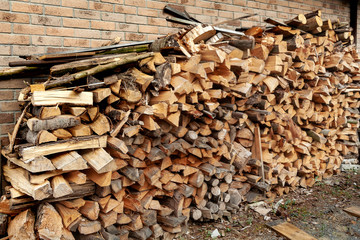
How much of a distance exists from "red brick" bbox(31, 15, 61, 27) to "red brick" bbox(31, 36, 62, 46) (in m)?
0.13

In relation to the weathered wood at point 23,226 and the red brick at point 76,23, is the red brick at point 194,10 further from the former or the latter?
the weathered wood at point 23,226

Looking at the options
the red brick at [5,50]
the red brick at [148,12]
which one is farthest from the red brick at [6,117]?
the red brick at [148,12]

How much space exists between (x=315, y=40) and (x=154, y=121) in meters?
2.96

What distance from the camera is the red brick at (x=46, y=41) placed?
2.79m

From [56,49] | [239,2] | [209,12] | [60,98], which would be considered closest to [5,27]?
[56,49]

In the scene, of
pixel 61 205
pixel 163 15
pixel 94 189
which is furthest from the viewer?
pixel 163 15

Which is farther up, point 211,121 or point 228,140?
point 211,121

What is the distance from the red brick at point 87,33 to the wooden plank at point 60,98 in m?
1.25

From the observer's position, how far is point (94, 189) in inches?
89.5

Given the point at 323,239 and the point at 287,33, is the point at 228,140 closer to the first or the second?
the point at 323,239

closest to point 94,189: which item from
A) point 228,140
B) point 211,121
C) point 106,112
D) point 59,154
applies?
point 59,154

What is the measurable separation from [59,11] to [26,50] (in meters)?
0.50

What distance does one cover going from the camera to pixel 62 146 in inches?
75.0

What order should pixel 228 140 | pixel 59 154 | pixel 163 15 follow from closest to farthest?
pixel 59 154
pixel 228 140
pixel 163 15
